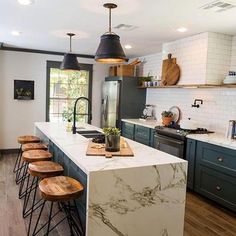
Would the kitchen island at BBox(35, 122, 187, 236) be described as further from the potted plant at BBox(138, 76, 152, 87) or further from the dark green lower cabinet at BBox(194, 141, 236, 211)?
the potted plant at BBox(138, 76, 152, 87)

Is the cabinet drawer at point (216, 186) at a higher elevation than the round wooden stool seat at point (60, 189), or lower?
lower

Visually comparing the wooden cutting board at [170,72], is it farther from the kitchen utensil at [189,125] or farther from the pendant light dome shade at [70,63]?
the pendant light dome shade at [70,63]

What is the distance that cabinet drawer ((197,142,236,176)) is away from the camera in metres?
3.33

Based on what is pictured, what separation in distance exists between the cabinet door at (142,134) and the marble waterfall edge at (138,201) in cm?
264

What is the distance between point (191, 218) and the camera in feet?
10.6

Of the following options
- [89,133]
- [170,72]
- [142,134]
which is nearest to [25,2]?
[89,133]

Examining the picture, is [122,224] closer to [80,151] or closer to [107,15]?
[80,151]

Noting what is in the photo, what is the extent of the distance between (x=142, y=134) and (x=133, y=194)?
A: 309 cm

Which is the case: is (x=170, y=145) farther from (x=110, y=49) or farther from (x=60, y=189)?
(x=60, y=189)

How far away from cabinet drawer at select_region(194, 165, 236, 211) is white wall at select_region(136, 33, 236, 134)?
840mm

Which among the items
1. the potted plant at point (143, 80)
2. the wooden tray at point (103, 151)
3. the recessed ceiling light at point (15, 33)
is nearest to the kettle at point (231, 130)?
the wooden tray at point (103, 151)

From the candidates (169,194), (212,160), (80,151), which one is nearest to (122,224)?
(169,194)

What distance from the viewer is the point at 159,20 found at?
3.38 metres

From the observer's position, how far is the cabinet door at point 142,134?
16.7 ft
